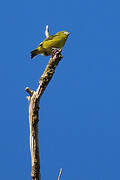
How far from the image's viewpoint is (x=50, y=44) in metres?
4.20

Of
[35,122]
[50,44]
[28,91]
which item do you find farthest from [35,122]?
[50,44]

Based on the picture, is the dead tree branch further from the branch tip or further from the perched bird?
the perched bird

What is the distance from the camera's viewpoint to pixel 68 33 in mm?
4520

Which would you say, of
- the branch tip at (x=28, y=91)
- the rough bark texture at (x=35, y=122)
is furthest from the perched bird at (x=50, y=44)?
the branch tip at (x=28, y=91)

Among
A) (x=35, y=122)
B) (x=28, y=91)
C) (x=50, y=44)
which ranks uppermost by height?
(x=50, y=44)

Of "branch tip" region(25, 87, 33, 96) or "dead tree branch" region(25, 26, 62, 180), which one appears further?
"branch tip" region(25, 87, 33, 96)

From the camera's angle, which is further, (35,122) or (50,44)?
(50,44)

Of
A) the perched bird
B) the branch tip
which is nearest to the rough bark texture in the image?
the branch tip

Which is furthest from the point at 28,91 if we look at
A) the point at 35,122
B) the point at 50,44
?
the point at 50,44

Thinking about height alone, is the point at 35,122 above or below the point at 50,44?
below

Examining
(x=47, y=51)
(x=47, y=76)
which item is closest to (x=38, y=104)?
(x=47, y=76)

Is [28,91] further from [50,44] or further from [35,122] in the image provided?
[50,44]

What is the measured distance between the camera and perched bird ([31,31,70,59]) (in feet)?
13.8

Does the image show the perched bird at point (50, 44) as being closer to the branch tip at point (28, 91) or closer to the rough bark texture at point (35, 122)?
the rough bark texture at point (35, 122)
